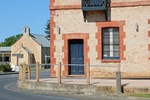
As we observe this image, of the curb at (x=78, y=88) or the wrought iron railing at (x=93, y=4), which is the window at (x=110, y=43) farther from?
the curb at (x=78, y=88)

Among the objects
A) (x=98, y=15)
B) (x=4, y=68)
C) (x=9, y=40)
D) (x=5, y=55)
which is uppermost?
(x=9, y=40)

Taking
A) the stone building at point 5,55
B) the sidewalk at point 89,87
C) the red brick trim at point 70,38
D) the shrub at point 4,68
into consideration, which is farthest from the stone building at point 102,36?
the stone building at point 5,55

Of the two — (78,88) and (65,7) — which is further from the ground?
(65,7)

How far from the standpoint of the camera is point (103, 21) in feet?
74.3

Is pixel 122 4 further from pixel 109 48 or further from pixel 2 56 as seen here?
pixel 2 56

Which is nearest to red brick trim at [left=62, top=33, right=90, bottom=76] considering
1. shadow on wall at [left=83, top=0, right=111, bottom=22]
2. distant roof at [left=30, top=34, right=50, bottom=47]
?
shadow on wall at [left=83, top=0, right=111, bottom=22]

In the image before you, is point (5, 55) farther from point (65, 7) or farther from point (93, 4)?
point (93, 4)

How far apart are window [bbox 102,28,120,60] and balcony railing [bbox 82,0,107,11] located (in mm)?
1571

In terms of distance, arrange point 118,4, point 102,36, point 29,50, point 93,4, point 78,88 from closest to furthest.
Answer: point 78,88
point 118,4
point 93,4
point 102,36
point 29,50

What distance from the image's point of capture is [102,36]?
74.7 feet

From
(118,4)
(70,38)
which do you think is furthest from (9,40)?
(118,4)

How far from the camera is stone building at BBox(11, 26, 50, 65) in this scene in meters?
79.8

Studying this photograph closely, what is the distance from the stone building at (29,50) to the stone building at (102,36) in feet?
184

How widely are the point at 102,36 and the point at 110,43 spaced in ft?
2.30
